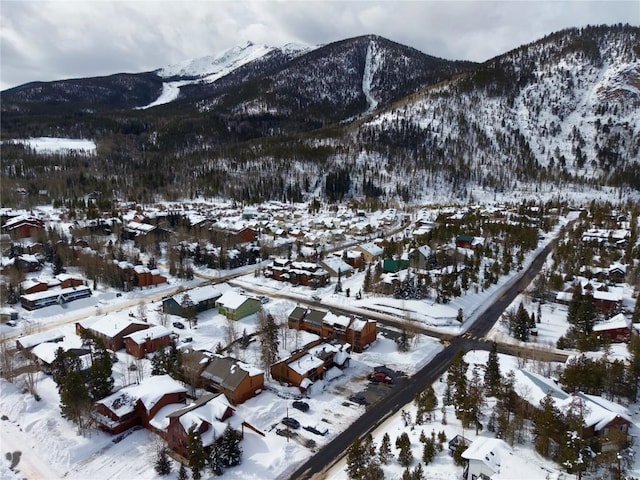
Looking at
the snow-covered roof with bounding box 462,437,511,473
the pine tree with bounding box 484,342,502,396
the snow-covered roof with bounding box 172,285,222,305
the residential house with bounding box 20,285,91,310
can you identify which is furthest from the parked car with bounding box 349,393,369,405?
the residential house with bounding box 20,285,91,310

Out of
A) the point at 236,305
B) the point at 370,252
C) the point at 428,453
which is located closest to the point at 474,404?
the point at 428,453

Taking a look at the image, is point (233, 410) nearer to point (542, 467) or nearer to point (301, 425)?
point (301, 425)

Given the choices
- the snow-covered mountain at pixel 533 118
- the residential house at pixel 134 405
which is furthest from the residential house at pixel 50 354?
the snow-covered mountain at pixel 533 118

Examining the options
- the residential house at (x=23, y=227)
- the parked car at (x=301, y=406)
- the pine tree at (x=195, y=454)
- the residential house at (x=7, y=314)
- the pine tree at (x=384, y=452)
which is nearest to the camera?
the pine tree at (x=195, y=454)

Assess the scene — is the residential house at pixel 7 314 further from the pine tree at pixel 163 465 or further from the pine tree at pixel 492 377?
the pine tree at pixel 492 377

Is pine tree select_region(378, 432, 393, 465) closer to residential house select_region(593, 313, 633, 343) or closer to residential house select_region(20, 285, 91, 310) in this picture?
residential house select_region(593, 313, 633, 343)

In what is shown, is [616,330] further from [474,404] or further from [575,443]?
[474,404]

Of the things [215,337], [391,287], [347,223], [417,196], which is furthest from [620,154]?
[215,337]

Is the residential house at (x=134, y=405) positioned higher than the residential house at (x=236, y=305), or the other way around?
the residential house at (x=236, y=305)

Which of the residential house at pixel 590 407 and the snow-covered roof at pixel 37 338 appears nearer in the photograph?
the residential house at pixel 590 407
